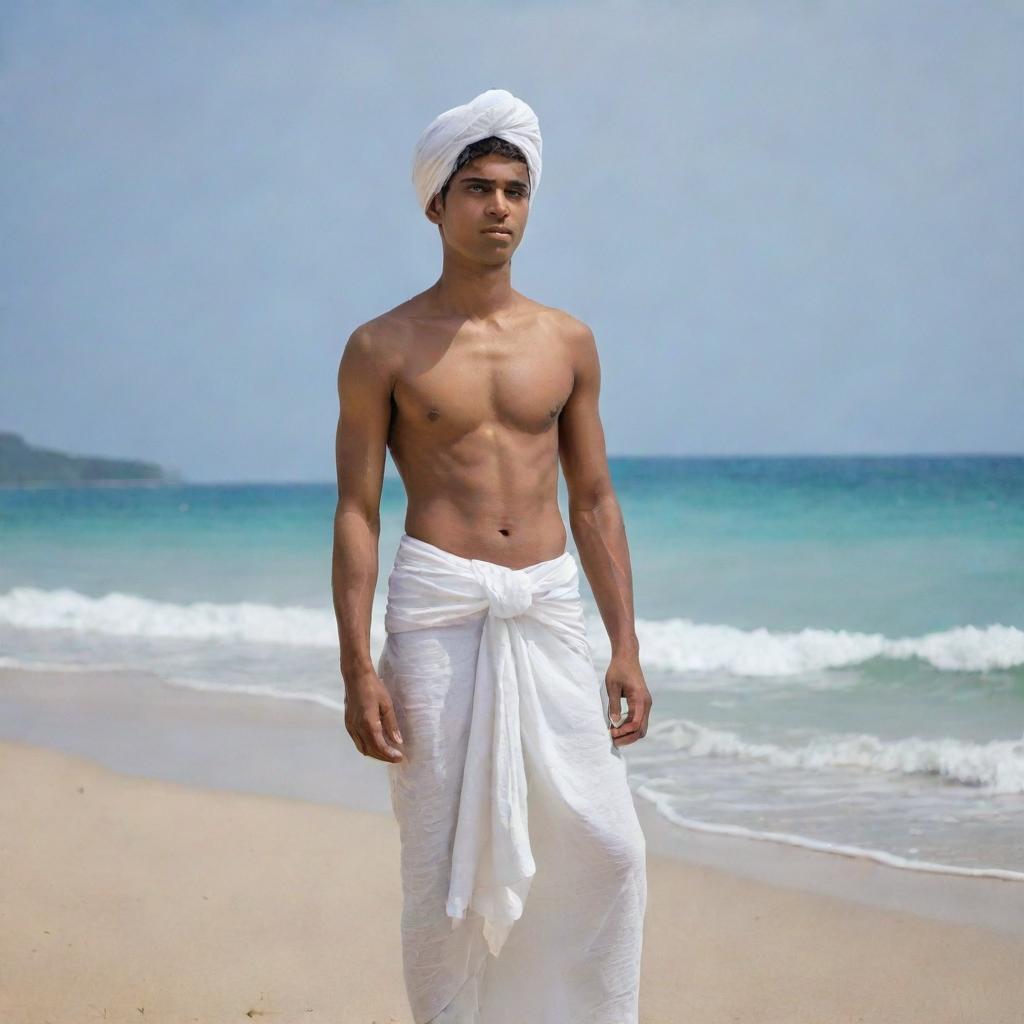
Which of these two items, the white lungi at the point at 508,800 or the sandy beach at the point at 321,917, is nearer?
the white lungi at the point at 508,800

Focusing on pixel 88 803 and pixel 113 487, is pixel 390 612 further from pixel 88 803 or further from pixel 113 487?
pixel 113 487

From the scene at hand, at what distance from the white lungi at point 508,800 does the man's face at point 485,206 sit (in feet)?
1.90

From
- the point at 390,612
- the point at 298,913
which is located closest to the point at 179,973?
the point at 298,913

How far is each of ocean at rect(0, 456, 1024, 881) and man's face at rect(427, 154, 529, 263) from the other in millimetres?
2966

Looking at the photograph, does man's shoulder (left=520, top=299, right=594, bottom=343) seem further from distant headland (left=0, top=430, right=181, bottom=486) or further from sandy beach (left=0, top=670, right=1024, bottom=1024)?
distant headland (left=0, top=430, right=181, bottom=486)

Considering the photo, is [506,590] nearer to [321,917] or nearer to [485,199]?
[485,199]

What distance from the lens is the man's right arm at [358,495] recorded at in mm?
2578

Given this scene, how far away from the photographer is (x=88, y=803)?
5438 millimetres

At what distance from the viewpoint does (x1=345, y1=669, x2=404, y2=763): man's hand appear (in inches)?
99.4

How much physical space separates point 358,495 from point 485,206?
0.60 meters

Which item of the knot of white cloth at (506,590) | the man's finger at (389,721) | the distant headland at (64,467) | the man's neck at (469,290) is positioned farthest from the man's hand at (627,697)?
the distant headland at (64,467)

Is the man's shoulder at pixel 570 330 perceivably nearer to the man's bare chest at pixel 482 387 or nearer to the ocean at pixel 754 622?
the man's bare chest at pixel 482 387

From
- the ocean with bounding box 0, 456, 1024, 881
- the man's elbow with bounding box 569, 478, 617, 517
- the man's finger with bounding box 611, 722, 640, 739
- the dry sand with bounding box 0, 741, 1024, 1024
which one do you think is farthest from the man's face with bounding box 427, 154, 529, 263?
the ocean with bounding box 0, 456, 1024, 881

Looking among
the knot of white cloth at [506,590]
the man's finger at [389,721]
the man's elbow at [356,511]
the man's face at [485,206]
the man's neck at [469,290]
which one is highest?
the man's face at [485,206]
